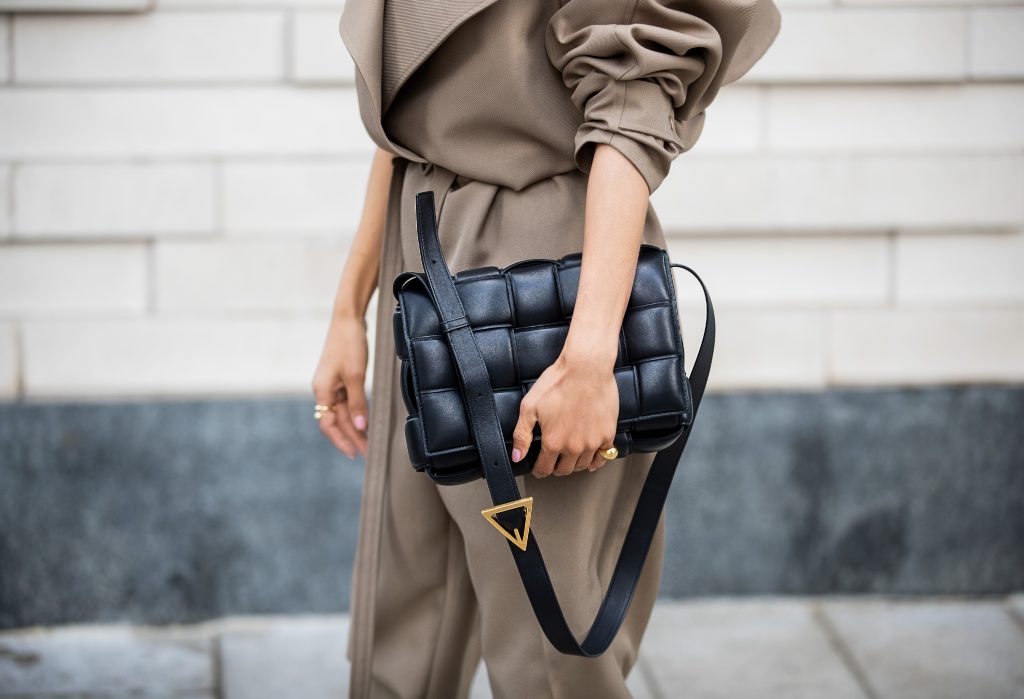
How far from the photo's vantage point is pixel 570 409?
156 centimetres

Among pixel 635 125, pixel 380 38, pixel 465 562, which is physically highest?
pixel 380 38

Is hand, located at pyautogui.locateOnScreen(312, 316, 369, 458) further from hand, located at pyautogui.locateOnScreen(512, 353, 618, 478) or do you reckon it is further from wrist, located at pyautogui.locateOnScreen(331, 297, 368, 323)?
hand, located at pyautogui.locateOnScreen(512, 353, 618, 478)

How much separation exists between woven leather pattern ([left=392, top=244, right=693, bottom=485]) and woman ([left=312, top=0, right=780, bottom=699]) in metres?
A: 0.04

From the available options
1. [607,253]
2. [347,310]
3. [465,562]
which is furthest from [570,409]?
[347,310]

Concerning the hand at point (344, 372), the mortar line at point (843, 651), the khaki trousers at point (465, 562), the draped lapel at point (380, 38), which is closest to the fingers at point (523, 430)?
the khaki trousers at point (465, 562)

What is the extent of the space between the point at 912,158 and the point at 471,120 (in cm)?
215

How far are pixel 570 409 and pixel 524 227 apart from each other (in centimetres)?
33

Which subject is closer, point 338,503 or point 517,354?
point 517,354

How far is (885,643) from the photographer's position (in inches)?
132

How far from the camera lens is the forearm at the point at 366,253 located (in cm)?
211

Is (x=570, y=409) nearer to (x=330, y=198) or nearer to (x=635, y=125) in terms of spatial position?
(x=635, y=125)

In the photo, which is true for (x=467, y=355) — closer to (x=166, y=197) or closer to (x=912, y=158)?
(x=166, y=197)

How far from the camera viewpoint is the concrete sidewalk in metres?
3.07

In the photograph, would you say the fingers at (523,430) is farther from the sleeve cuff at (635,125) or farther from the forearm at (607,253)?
the sleeve cuff at (635,125)
